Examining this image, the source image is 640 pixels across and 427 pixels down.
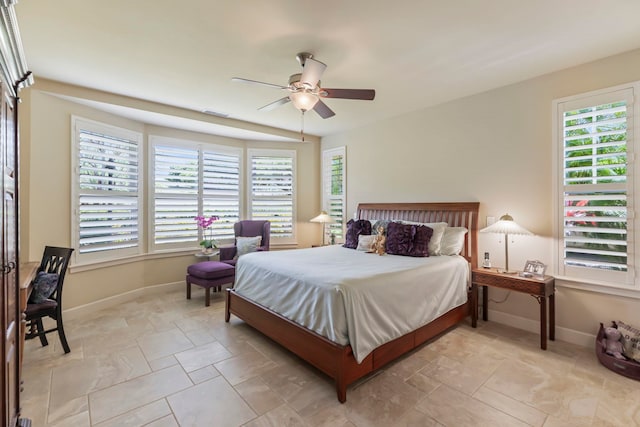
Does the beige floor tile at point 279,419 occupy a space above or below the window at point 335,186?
below

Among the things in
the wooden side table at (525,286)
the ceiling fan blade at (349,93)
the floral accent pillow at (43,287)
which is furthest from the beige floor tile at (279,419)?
the ceiling fan blade at (349,93)

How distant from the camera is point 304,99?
2.73m

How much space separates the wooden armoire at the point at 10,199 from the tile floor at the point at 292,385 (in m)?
0.64

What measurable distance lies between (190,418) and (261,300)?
1.20 metres

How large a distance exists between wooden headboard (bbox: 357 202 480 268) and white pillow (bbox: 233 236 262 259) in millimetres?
1950

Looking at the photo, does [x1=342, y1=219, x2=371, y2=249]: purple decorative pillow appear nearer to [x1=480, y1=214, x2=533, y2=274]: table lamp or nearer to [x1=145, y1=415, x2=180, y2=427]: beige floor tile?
[x1=480, y1=214, x2=533, y2=274]: table lamp

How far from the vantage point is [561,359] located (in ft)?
8.91

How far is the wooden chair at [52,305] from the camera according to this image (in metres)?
2.60

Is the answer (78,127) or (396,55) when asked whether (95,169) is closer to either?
(78,127)

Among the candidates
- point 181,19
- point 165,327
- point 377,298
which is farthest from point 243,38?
point 165,327

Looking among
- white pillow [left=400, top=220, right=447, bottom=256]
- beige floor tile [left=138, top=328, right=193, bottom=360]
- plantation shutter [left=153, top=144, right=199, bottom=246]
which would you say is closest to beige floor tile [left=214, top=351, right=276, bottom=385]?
beige floor tile [left=138, top=328, right=193, bottom=360]

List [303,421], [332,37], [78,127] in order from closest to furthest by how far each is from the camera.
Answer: [303,421]
[332,37]
[78,127]

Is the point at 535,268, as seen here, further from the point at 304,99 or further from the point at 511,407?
the point at 304,99

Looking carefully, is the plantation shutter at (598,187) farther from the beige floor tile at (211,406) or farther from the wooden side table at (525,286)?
the beige floor tile at (211,406)
